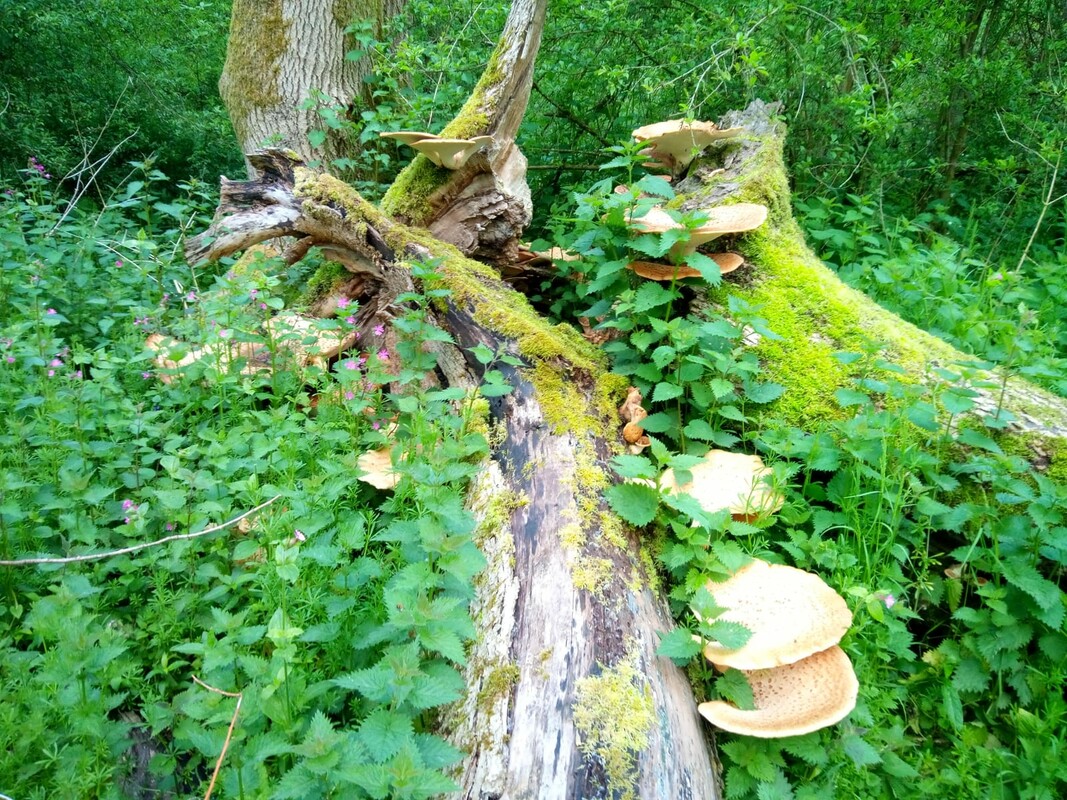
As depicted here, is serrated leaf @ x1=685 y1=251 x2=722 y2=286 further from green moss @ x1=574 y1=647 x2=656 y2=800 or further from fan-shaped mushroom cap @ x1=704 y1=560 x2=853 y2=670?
green moss @ x1=574 y1=647 x2=656 y2=800

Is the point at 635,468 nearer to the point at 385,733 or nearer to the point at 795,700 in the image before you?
the point at 795,700

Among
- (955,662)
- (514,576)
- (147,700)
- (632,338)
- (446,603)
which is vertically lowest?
(147,700)

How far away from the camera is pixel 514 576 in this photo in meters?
2.45

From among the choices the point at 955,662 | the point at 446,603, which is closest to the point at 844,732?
the point at 955,662

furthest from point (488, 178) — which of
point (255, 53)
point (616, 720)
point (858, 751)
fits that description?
point (858, 751)

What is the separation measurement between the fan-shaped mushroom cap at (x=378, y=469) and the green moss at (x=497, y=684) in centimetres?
103

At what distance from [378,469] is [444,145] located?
237 cm

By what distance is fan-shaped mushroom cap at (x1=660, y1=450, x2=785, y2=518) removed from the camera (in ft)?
9.01

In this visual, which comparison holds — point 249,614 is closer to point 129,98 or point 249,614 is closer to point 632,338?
point 632,338

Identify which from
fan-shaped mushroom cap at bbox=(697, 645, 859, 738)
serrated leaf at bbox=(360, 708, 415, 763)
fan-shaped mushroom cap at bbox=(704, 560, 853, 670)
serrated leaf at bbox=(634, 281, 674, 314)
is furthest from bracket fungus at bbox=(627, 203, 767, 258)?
serrated leaf at bbox=(360, 708, 415, 763)

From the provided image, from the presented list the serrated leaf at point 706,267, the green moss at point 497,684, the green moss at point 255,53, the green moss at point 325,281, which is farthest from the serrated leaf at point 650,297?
the green moss at point 255,53

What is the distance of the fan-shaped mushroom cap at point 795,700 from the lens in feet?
6.66

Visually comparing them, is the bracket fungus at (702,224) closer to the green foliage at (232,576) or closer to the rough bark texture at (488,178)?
the green foliage at (232,576)

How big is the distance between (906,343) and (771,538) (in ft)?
4.43
